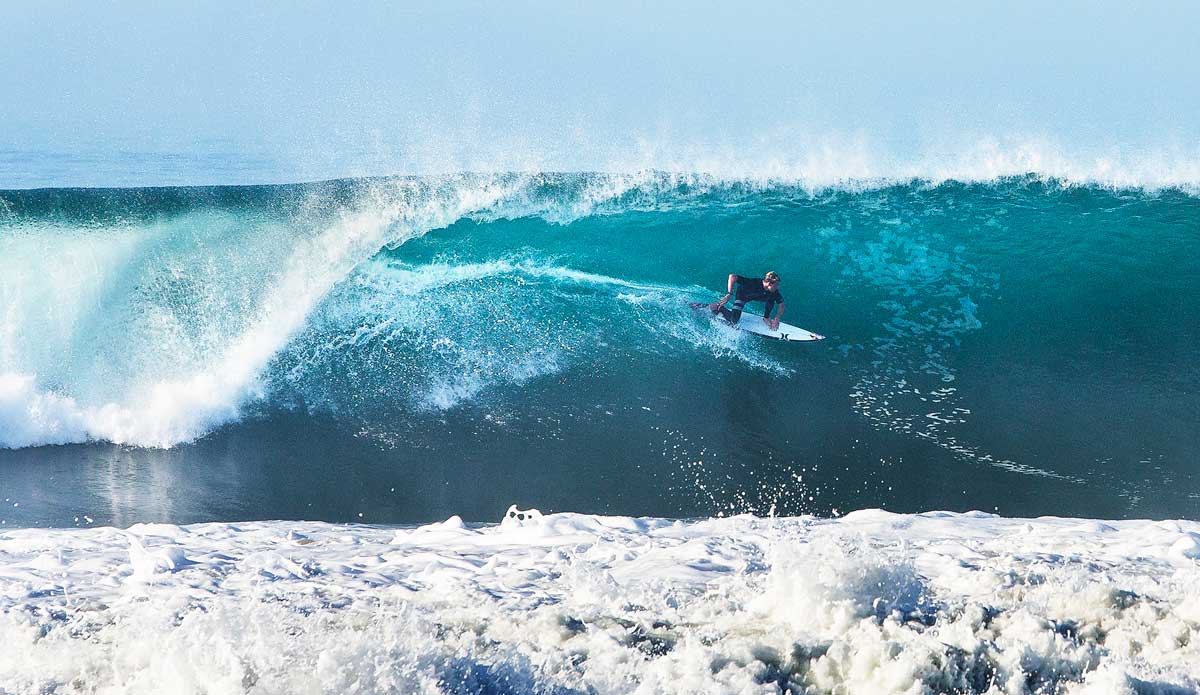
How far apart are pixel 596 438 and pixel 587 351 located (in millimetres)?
1573

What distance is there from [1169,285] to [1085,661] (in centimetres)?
888

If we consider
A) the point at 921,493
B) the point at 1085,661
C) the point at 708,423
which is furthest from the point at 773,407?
the point at 1085,661

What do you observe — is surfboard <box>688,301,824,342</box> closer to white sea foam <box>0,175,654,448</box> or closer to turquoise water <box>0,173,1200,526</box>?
turquoise water <box>0,173,1200,526</box>

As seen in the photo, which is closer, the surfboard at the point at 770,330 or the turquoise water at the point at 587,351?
the turquoise water at the point at 587,351

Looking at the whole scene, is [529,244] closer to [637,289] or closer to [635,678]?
[637,289]

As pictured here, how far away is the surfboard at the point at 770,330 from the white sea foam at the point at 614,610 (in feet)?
13.8

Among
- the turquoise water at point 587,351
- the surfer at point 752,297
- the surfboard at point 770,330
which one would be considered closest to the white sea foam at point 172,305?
the turquoise water at point 587,351

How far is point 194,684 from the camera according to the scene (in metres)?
3.23

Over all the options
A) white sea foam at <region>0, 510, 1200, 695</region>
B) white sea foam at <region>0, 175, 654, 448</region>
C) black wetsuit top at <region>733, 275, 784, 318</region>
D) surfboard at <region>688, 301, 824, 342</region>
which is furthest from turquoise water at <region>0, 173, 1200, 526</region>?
white sea foam at <region>0, 510, 1200, 695</region>

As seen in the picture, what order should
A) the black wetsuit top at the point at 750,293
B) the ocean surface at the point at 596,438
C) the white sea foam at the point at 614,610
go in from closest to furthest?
the white sea foam at the point at 614,610 < the ocean surface at the point at 596,438 < the black wetsuit top at the point at 750,293

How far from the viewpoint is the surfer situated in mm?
9625

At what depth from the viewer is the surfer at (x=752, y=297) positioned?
962cm

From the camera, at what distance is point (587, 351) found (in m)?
9.45

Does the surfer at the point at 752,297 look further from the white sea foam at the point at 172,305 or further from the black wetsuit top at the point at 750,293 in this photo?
the white sea foam at the point at 172,305
